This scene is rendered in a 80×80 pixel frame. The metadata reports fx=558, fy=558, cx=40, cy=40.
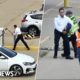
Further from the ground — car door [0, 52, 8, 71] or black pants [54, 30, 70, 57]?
black pants [54, 30, 70, 57]

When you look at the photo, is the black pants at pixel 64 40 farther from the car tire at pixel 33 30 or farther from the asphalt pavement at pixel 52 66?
the car tire at pixel 33 30

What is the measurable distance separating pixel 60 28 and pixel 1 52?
10.6ft

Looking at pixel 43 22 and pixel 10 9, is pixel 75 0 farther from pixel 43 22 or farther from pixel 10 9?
pixel 43 22

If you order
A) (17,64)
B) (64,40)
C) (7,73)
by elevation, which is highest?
(64,40)

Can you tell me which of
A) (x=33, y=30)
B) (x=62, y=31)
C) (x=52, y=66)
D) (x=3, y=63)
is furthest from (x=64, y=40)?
(x=33, y=30)

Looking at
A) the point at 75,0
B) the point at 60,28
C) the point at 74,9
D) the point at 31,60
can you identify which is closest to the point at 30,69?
the point at 31,60

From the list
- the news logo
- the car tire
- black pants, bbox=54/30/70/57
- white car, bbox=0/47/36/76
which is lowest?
the news logo

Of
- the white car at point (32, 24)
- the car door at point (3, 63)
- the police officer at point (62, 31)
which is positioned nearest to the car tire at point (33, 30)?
the white car at point (32, 24)

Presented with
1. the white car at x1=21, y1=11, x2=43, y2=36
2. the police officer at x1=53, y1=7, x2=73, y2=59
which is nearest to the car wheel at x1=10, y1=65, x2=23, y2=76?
the police officer at x1=53, y1=7, x2=73, y2=59

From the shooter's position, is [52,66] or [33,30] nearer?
[52,66]

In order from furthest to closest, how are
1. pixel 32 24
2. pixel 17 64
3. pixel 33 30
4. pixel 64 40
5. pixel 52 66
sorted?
1. pixel 33 30
2. pixel 32 24
3. pixel 17 64
4. pixel 64 40
5. pixel 52 66

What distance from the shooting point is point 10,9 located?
42594 mm

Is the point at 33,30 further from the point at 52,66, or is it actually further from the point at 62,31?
the point at 52,66

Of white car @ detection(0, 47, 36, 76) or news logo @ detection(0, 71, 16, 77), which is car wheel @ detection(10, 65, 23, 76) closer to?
white car @ detection(0, 47, 36, 76)
